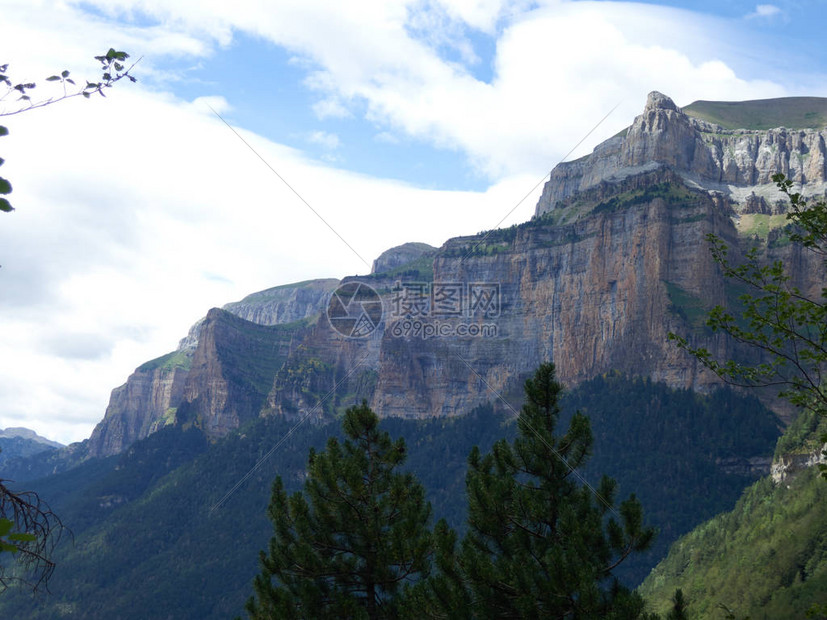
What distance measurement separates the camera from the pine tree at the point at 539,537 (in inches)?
1056

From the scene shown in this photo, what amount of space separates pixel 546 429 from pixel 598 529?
4925 mm

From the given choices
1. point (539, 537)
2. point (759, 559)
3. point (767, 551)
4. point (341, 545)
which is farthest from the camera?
point (767, 551)

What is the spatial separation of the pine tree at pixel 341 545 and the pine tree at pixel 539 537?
329 centimetres

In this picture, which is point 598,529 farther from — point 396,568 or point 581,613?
point 396,568

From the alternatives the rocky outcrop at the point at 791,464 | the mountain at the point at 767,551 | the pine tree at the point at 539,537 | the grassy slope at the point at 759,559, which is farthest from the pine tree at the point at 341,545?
the rocky outcrop at the point at 791,464

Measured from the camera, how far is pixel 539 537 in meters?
31.0

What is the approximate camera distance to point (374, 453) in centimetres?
3656

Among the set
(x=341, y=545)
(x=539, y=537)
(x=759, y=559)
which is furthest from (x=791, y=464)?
(x=341, y=545)

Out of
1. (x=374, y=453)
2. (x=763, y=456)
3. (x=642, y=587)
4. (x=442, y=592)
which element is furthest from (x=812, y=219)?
(x=763, y=456)

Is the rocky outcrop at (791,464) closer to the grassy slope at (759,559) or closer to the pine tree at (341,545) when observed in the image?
the grassy slope at (759,559)

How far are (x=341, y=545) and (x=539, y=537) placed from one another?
8.89 m

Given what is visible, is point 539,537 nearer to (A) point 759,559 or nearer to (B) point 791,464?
(A) point 759,559

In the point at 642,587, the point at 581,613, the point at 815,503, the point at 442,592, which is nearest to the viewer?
the point at 581,613

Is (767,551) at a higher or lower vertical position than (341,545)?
lower
